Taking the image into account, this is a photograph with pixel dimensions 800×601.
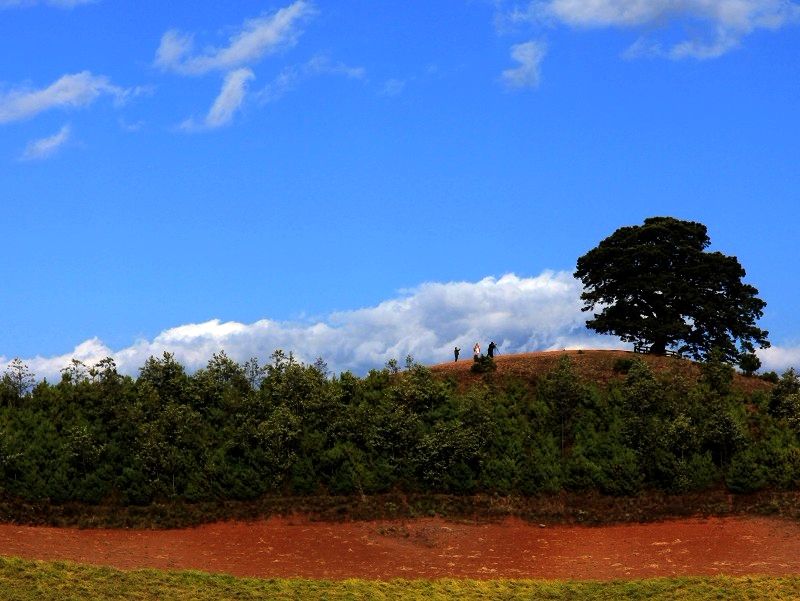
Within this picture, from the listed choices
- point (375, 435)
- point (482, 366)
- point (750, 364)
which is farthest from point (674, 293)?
point (375, 435)

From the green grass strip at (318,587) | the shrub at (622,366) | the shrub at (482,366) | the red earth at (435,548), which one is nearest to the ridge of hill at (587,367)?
the shrub at (622,366)

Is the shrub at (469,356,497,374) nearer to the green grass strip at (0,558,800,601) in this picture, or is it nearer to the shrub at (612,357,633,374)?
the shrub at (612,357,633,374)

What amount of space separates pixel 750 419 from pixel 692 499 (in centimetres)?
868

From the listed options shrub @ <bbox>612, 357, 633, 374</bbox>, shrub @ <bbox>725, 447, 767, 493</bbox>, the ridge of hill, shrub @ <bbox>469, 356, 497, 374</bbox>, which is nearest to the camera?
shrub @ <bbox>725, 447, 767, 493</bbox>

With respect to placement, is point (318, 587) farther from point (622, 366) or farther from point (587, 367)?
point (622, 366)

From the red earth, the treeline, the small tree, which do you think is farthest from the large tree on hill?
the red earth

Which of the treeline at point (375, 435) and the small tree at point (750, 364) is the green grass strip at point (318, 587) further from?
the small tree at point (750, 364)

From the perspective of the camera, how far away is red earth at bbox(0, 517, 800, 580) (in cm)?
3919

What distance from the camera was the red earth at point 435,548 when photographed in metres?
39.2

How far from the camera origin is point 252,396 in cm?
5381

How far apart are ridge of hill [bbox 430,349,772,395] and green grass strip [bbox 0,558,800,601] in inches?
895

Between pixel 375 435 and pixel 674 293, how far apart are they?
28469mm

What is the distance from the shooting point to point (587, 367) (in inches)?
2416

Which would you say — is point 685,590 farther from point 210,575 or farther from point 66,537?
point 66,537
